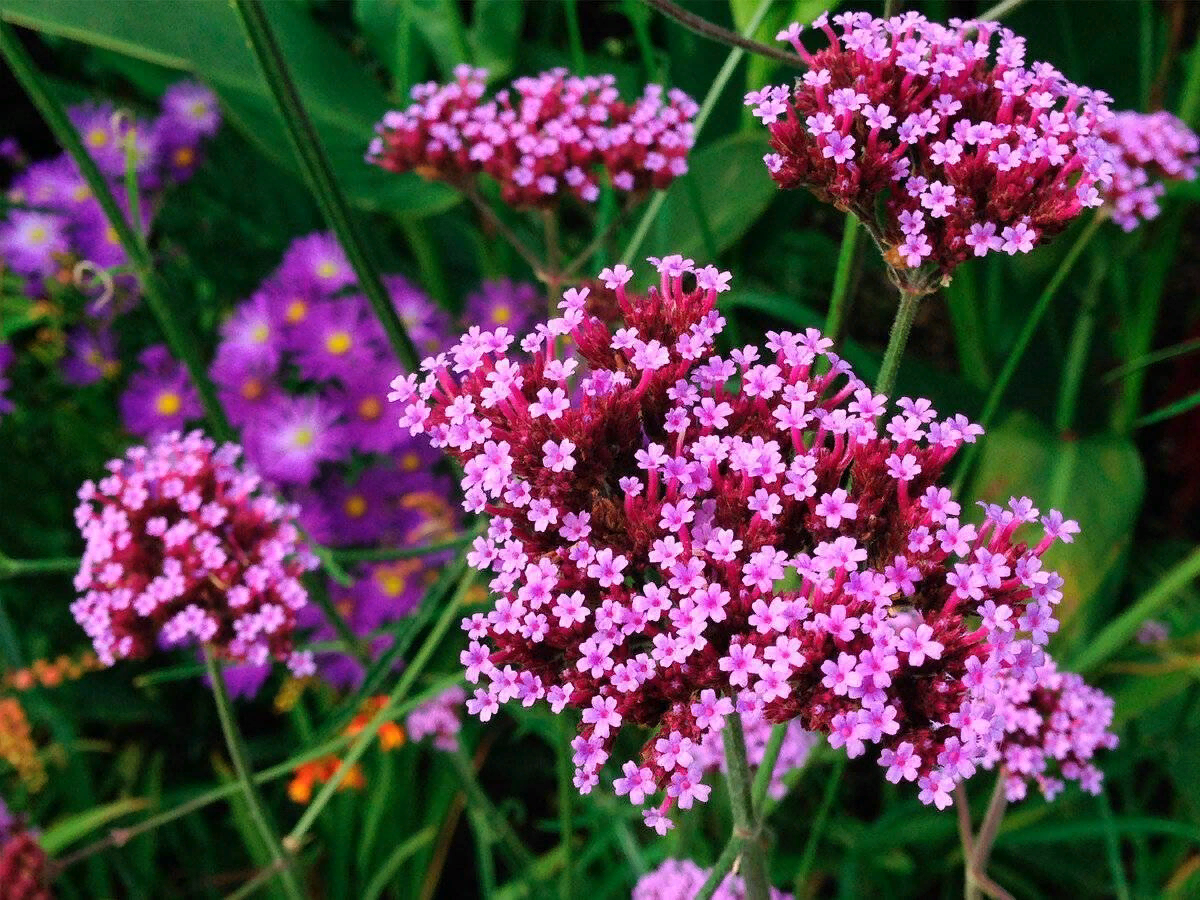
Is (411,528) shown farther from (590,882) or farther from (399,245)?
(399,245)

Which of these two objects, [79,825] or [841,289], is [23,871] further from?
[841,289]

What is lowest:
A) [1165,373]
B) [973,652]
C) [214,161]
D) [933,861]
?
[933,861]

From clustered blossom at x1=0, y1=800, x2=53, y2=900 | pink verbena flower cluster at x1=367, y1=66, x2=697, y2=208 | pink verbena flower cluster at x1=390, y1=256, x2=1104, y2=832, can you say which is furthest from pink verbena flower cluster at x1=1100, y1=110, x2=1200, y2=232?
clustered blossom at x1=0, y1=800, x2=53, y2=900

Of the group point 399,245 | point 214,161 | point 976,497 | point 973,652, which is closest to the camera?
point 973,652

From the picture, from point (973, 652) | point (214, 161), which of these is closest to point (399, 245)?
point (214, 161)

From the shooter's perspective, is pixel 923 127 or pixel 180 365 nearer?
pixel 923 127

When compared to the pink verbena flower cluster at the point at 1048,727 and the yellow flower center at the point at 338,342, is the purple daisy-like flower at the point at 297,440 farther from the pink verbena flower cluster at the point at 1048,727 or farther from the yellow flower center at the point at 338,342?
the pink verbena flower cluster at the point at 1048,727

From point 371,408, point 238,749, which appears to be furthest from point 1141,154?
point 238,749

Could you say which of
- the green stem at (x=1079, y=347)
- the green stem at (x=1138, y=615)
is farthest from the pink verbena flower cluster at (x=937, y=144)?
the green stem at (x=1079, y=347)

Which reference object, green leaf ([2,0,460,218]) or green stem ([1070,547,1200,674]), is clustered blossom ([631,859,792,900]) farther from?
green leaf ([2,0,460,218])
